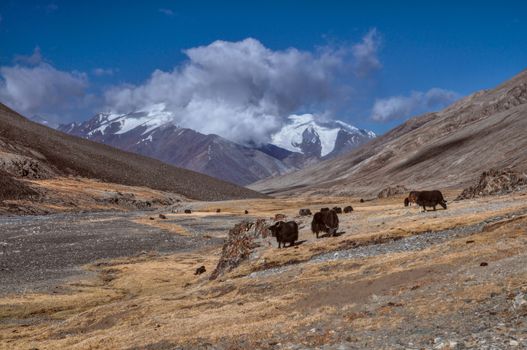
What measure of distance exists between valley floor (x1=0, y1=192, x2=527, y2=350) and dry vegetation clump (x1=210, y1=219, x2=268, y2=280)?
1.05 m

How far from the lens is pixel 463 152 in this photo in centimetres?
16575

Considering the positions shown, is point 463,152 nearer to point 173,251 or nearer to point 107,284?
point 173,251

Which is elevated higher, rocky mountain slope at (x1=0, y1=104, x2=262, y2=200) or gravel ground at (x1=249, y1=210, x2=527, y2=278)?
rocky mountain slope at (x1=0, y1=104, x2=262, y2=200)

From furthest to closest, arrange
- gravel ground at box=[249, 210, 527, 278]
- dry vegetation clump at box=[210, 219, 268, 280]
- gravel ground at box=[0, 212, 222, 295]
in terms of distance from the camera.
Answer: gravel ground at box=[0, 212, 222, 295] < dry vegetation clump at box=[210, 219, 268, 280] < gravel ground at box=[249, 210, 527, 278]

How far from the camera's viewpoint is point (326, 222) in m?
30.9

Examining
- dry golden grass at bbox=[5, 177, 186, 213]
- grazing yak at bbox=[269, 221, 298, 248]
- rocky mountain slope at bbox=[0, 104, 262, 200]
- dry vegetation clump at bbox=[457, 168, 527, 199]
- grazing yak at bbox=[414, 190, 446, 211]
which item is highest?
rocky mountain slope at bbox=[0, 104, 262, 200]

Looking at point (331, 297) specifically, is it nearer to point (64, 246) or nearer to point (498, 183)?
point (498, 183)

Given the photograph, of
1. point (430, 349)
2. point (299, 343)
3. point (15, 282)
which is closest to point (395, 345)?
point (430, 349)

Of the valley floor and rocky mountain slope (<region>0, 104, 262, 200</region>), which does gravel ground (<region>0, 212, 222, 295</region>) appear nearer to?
the valley floor

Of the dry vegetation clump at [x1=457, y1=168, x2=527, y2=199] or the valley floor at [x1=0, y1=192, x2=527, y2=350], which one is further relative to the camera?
the dry vegetation clump at [x1=457, y1=168, x2=527, y2=199]

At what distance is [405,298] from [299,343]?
11.5 ft

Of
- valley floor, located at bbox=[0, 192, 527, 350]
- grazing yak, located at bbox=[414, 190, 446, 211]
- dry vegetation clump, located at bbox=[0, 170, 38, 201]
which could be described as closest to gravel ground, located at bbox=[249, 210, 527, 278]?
valley floor, located at bbox=[0, 192, 527, 350]

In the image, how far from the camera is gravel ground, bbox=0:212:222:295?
3656 cm

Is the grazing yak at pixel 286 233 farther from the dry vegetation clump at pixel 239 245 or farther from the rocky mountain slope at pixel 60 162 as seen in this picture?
the rocky mountain slope at pixel 60 162
